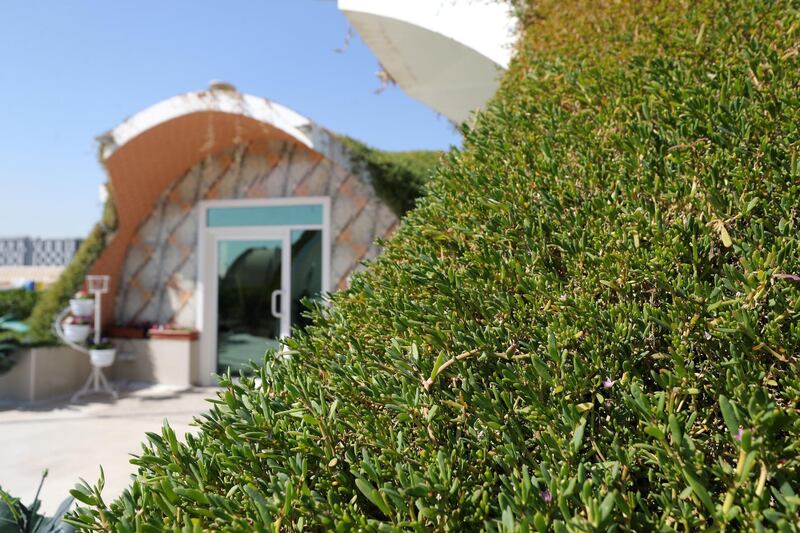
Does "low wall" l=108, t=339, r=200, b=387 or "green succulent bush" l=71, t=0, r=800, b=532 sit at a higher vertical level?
"green succulent bush" l=71, t=0, r=800, b=532

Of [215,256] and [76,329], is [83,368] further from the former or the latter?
[215,256]

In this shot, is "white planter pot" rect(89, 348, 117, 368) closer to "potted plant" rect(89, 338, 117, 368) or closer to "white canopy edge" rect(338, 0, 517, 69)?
"potted plant" rect(89, 338, 117, 368)

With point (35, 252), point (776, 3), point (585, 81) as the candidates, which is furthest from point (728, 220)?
point (35, 252)

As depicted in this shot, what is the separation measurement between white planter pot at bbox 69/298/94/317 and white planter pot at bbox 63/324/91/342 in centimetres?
17

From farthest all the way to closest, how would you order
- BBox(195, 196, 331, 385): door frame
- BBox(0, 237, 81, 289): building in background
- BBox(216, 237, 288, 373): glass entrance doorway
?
1. BBox(0, 237, 81, 289): building in background
2. BBox(216, 237, 288, 373): glass entrance doorway
3. BBox(195, 196, 331, 385): door frame

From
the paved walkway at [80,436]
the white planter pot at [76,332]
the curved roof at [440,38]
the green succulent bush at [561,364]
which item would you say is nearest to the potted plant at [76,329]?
the white planter pot at [76,332]

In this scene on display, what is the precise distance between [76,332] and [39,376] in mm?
683

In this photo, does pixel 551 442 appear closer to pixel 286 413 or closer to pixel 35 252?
pixel 286 413

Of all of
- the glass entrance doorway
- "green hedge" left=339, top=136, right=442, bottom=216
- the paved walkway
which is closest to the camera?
the paved walkway

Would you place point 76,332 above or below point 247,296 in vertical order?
below

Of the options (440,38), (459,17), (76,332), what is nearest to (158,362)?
(76,332)

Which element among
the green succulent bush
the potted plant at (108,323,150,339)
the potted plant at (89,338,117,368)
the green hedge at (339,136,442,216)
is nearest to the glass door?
the potted plant at (108,323,150,339)

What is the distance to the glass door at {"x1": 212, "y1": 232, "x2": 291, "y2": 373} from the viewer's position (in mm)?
8172

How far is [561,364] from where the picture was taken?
1124 mm
